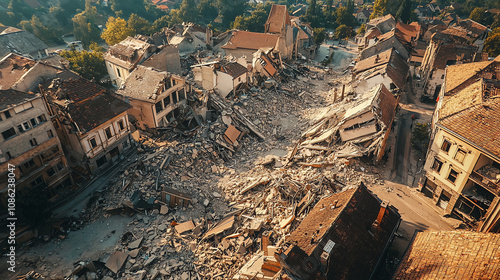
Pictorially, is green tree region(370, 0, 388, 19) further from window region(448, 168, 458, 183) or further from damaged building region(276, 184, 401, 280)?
damaged building region(276, 184, 401, 280)

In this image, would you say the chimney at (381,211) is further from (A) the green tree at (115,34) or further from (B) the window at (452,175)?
(A) the green tree at (115,34)

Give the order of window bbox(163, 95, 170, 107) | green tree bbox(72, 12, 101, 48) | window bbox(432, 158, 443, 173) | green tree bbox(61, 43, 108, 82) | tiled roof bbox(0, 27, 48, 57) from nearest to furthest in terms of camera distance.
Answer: window bbox(432, 158, 443, 173) → window bbox(163, 95, 170, 107) → green tree bbox(61, 43, 108, 82) → tiled roof bbox(0, 27, 48, 57) → green tree bbox(72, 12, 101, 48)

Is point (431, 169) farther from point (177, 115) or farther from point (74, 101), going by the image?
point (74, 101)

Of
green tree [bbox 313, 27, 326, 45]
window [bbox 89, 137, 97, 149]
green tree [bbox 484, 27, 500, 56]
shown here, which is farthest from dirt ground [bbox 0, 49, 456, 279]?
green tree [bbox 313, 27, 326, 45]

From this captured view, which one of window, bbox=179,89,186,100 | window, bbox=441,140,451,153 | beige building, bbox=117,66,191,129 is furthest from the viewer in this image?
window, bbox=179,89,186,100

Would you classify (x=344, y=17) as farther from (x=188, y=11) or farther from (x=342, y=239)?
(x=342, y=239)

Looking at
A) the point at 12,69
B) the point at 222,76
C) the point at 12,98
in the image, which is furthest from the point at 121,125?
the point at 222,76
